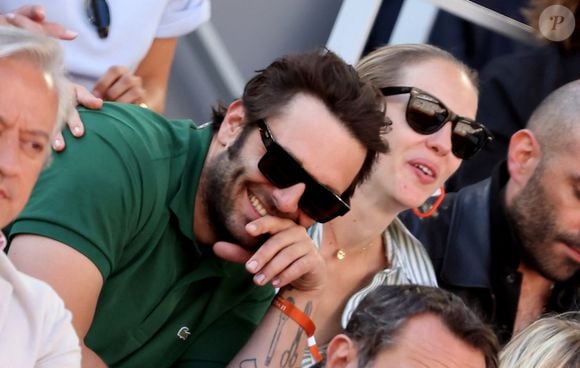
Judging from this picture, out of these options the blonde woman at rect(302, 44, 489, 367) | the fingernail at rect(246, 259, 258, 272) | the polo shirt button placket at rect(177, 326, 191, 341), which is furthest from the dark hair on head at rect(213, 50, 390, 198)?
the blonde woman at rect(302, 44, 489, 367)

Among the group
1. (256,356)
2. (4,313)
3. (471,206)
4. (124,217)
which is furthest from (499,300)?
(4,313)

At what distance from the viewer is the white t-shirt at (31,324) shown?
7.09 ft

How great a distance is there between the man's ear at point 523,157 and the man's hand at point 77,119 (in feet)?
5.21

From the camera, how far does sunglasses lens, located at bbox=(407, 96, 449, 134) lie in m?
3.53

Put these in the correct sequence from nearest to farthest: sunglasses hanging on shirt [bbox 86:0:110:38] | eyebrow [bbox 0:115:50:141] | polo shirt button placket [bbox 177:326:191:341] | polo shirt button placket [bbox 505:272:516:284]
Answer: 1. eyebrow [bbox 0:115:50:141]
2. polo shirt button placket [bbox 177:326:191:341]
3. sunglasses hanging on shirt [bbox 86:0:110:38]
4. polo shirt button placket [bbox 505:272:516:284]

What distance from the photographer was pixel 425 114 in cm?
354

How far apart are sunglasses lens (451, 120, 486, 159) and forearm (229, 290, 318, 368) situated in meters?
0.76

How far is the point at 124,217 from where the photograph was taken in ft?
8.53

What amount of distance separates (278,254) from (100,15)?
0.85 meters

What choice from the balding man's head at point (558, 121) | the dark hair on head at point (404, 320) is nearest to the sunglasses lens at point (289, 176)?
the dark hair on head at point (404, 320)

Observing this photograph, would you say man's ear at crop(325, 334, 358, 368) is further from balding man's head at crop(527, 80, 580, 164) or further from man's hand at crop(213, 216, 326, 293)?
balding man's head at crop(527, 80, 580, 164)

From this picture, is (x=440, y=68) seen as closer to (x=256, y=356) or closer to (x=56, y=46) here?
(x=256, y=356)

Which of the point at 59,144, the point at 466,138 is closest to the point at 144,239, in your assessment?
the point at 59,144

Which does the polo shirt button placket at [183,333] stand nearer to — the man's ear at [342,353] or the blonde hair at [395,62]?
the man's ear at [342,353]
